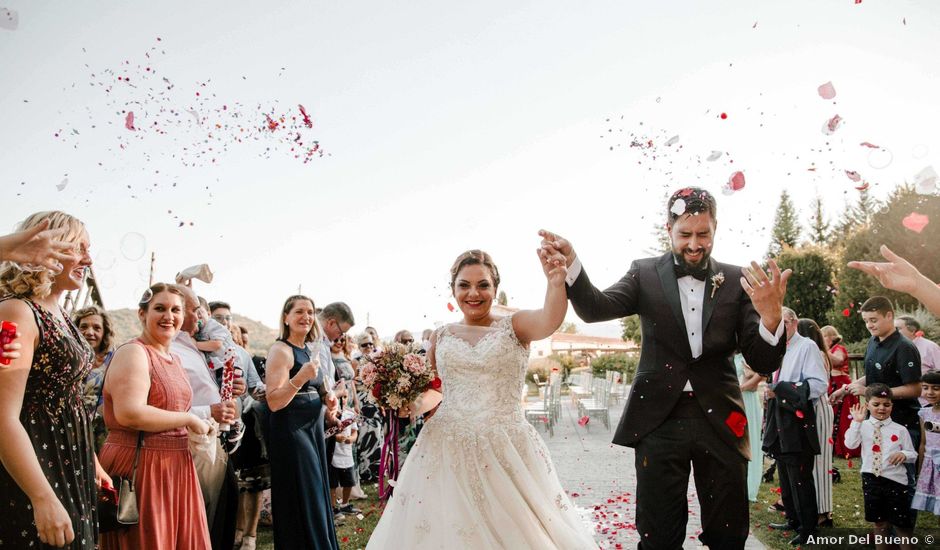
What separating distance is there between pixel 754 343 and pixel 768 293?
359mm

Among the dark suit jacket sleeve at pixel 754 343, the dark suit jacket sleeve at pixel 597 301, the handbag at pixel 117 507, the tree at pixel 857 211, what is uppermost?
the tree at pixel 857 211

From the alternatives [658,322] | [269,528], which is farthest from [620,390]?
[658,322]

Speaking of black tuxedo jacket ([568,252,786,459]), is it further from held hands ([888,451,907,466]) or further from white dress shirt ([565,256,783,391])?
held hands ([888,451,907,466])

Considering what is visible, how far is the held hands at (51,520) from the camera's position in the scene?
2.29 m

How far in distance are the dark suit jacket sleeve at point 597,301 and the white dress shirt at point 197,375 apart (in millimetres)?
2999

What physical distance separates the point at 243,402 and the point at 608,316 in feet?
A: 13.5

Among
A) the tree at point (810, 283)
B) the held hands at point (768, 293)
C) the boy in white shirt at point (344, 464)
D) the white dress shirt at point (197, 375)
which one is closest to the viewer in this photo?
the held hands at point (768, 293)

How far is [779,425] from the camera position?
20.5ft

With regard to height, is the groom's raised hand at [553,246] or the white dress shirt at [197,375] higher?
the groom's raised hand at [553,246]

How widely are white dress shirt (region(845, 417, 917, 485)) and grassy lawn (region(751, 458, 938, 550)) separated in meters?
1.15

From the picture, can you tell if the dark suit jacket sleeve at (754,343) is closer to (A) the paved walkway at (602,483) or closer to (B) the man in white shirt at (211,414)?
(A) the paved walkway at (602,483)

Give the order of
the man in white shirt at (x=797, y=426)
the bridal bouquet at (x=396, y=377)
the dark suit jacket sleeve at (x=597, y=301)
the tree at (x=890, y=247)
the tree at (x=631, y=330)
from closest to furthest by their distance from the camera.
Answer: the dark suit jacket sleeve at (x=597, y=301) → the bridal bouquet at (x=396, y=377) → the man in white shirt at (x=797, y=426) → the tree at (x=890, y=247) → the tree at (x=631, y=330)

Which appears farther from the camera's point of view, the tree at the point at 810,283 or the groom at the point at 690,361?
the tree at the point at 810,283

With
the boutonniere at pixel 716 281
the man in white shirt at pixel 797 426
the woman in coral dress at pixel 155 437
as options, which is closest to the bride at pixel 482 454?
the boutonniere at pixel 716 281
